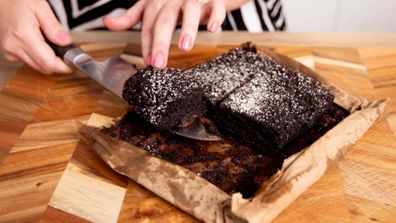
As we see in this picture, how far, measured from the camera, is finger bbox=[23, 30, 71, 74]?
129 centimetres

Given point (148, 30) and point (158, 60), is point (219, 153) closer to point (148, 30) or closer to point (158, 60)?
point (158, 60)

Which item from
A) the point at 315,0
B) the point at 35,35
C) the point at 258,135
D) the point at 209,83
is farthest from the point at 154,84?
the point at 315,0

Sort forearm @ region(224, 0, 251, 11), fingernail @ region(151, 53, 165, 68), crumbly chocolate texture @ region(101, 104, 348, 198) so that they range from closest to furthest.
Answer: crumbly chocolate texture @ region(101, 104, 348, 198) < fingernail @ region(151, 53, 165, 68) < forearm @ region(224, 0, 251, 11)

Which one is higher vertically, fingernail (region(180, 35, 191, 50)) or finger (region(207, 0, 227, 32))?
finger (region(207, 0, 227, 32))

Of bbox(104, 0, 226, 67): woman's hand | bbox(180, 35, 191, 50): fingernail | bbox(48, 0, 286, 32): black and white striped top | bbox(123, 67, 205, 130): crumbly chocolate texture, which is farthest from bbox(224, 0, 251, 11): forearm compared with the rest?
bbox(123, 67, 205, 130): crumbly chocolate texture

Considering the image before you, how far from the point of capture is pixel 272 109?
109 centimetres

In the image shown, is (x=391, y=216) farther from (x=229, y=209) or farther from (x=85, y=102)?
(x=85, y=102)

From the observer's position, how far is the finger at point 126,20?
1366 millimetres

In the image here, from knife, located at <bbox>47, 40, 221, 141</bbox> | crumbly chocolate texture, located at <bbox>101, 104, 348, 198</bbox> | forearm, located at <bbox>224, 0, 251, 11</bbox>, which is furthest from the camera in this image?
forearm, located at <bbox>224, 0, 251, 11</bbox>

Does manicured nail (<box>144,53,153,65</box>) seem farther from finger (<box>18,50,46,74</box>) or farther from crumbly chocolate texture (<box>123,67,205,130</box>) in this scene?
finger (<box>18,50,46,74</box>)

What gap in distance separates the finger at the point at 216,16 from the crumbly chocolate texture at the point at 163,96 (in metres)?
0.21

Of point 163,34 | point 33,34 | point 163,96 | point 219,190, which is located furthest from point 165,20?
point 219,190

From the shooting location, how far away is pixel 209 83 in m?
1.19

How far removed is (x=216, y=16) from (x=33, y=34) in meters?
0.52
